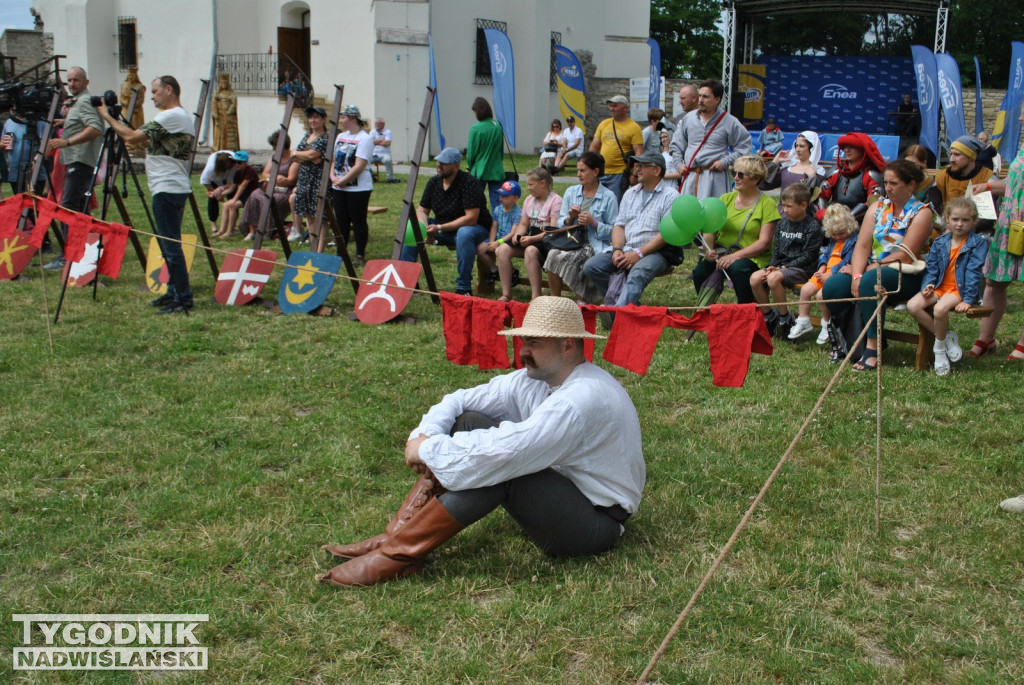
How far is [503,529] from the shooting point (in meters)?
4.24

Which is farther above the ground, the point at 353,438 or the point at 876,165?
the point at 876,165

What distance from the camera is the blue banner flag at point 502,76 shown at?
17.3m

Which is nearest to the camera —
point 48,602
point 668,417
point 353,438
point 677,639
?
point 677,639

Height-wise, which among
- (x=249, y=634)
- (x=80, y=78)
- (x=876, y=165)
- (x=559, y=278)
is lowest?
(x=249, y=634)

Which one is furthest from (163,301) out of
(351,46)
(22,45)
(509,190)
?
(22,45)

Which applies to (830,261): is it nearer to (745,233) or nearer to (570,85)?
(745,233)

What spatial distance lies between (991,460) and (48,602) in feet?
14.9

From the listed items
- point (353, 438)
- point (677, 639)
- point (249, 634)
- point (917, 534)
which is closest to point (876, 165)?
point (917, 534)

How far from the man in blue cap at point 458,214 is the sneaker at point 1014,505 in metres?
5.28

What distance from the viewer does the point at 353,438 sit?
527cm

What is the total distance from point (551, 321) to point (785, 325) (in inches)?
170

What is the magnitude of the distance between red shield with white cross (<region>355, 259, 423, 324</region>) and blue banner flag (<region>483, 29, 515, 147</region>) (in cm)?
988

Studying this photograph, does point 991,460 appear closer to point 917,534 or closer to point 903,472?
point 903,472

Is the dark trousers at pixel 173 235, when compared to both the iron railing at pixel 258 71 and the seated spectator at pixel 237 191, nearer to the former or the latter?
the seated spectator at pixel 237 191
